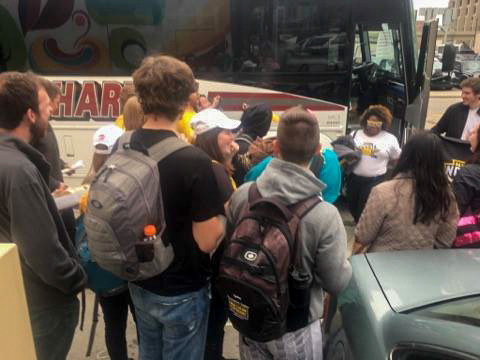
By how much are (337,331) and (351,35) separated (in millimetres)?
4255

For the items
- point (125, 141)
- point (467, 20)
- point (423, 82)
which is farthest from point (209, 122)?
point (467, 20)

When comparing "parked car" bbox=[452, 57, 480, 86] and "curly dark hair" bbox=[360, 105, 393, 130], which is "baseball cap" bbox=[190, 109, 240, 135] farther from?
"parked car" bbox=[452, 57, 480, 86]

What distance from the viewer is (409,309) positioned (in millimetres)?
1803

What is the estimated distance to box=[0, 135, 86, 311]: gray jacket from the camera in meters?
1.71

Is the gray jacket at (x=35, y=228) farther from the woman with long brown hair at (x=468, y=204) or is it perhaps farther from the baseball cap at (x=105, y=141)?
the woman with long brown hair at (x=468, y=204)

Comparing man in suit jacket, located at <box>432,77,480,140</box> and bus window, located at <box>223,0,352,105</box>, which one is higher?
bus window, located at <box>223,0,352,105</box>

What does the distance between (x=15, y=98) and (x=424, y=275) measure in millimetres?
2043

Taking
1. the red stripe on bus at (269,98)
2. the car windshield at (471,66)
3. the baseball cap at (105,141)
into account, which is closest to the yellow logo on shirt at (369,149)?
the red stripe on bus at (269,98)

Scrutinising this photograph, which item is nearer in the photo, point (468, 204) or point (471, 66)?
point (468, 204)

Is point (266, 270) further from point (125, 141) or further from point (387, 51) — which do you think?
point (387, 51)

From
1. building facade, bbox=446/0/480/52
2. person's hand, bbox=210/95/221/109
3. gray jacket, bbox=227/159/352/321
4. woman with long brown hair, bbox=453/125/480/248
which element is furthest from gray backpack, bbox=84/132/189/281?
building facade, bbox=446/0/480/52

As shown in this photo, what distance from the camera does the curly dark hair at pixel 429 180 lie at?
249 cm

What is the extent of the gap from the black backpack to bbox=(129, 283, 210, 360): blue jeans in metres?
0.25

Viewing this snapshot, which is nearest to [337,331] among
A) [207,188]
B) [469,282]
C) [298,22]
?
[469,282]
